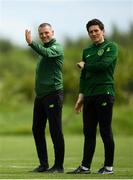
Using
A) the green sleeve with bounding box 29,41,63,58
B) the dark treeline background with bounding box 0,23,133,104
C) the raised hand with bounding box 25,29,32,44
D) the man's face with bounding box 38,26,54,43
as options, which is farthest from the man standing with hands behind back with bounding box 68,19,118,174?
the dark treeline background with bounding box 0,23,133,104

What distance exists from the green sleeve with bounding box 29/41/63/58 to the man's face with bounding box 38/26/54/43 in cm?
15

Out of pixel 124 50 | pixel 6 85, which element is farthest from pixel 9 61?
pixel 124 50

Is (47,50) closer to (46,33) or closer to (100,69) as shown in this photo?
(46,33)

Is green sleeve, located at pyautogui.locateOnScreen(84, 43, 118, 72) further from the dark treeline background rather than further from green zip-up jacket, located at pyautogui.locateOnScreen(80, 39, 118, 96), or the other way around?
the dark treeline background

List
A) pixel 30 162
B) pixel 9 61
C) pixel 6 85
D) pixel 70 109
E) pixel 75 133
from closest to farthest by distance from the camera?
pixel 30 162 → pixel 75 133 → pixel 70 109 → pixel 6 85 → pixel 9 61

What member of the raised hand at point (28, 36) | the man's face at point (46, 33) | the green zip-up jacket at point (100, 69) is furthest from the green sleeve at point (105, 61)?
the raised hand at point (28, 36)

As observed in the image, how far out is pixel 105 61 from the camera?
10.4 m

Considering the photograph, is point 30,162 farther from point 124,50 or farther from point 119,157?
point 124,50

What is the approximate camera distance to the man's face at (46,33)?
1066 centimetres

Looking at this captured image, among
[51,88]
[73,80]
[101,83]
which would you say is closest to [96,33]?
[101,83]

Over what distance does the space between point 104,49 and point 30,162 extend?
326 cm

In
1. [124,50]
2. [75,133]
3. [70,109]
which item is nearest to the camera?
[75,133]

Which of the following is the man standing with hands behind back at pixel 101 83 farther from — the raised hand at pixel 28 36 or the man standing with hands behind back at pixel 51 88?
the raised hand at pixel 28 36

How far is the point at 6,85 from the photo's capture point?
137 ft
